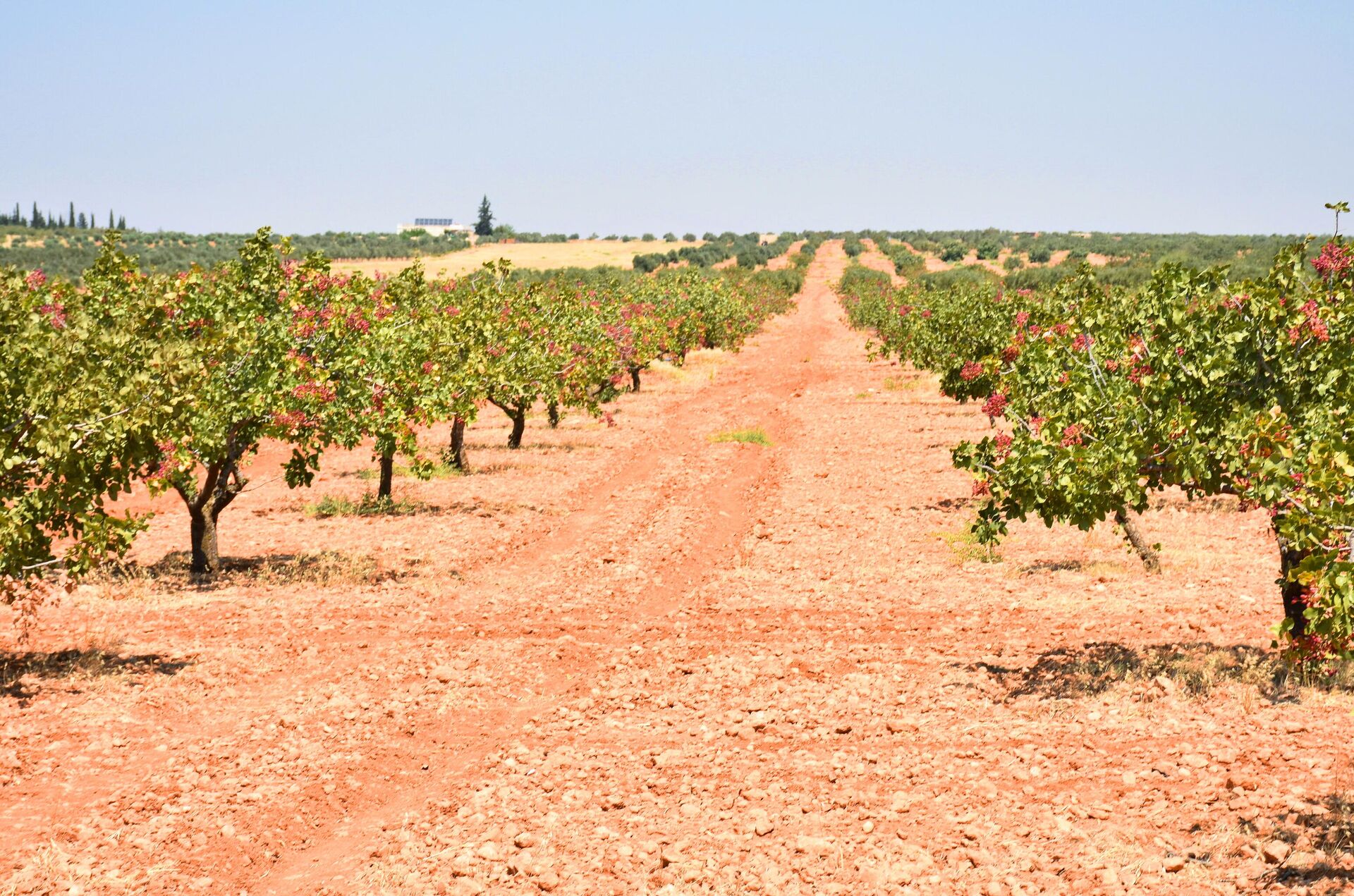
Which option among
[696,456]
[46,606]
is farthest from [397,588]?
[696,456]

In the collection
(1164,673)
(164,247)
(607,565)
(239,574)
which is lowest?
(239,574)

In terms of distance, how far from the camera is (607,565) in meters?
17.5

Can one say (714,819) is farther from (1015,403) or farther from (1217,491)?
(1015,403)

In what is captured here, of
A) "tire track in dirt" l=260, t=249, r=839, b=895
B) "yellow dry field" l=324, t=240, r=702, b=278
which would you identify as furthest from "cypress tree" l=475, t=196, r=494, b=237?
"tire track in dirt" l=260, t=249, r=839, b=895

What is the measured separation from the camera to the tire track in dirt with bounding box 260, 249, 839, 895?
928 centimetres

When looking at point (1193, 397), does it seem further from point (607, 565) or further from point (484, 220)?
Result: point (484, 220)

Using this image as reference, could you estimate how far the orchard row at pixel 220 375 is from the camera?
10891 mm

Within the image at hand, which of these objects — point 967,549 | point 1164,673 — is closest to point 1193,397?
point 1164,673

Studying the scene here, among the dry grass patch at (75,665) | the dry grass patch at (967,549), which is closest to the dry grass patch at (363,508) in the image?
the dry grass patch at (75,665)

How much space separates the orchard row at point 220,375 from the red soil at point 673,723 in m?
1.64

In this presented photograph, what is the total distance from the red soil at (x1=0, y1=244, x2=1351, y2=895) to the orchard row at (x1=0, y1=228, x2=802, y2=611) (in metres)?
1.64

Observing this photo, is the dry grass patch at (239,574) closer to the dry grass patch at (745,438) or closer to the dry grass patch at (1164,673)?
the dry grass patch at (1164,673)

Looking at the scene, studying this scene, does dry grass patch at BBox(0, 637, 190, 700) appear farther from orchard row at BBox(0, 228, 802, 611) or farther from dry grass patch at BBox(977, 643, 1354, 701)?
dry grass patch at BBox(977, 643, 1354, 701)

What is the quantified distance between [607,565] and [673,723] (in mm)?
6153
